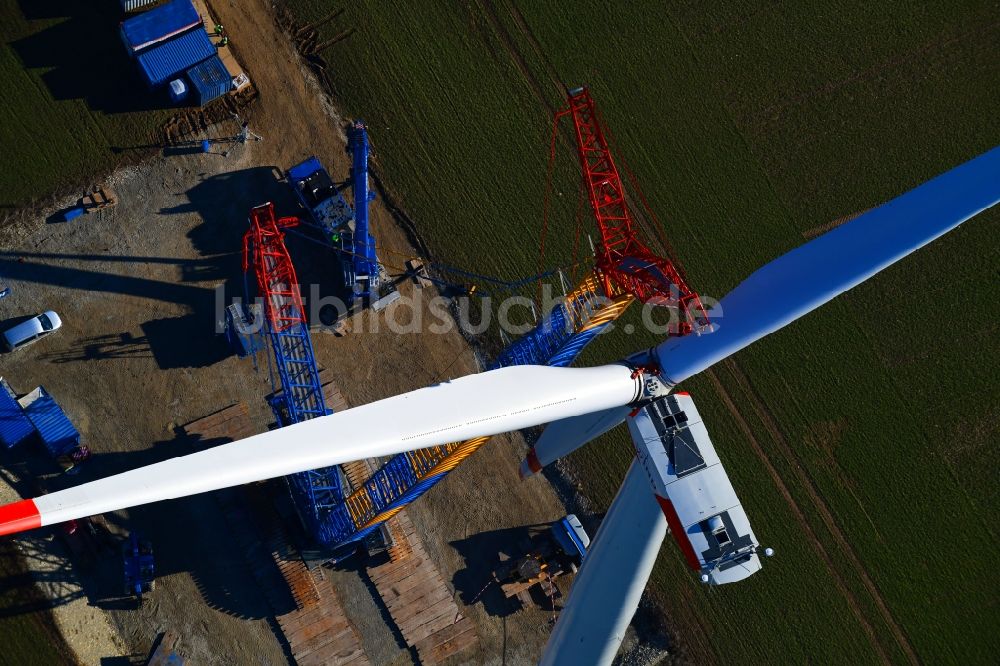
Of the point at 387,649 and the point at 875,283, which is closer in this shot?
the point at 387,649

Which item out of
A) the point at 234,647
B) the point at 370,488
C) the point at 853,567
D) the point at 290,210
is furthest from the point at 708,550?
the point at 290,210

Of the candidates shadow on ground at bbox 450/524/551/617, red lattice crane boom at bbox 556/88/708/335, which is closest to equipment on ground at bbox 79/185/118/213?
red lattice crane boom at bbox 556/88/708/335

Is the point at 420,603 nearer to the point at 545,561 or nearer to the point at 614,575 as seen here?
the point at 545,561

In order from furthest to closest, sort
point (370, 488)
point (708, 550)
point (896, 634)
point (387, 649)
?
point (896, 634) < point (387, 649) < point (370, 488) < point (708, 550)

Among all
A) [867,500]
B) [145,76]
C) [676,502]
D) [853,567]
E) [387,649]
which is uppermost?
[145,76]

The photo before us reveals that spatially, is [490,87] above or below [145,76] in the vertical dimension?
below

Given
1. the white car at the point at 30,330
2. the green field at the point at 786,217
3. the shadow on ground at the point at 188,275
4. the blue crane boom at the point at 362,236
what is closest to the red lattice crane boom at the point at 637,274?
the green field at the point at 786,217

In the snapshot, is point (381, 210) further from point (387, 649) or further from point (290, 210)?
point (387, 649)
